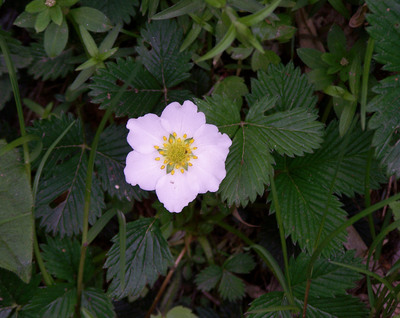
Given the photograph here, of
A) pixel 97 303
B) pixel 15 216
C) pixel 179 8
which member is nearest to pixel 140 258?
pixel 97 303

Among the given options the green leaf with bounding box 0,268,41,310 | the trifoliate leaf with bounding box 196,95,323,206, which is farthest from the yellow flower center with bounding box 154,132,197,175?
the green leaf with bounding box 0,268,41,310

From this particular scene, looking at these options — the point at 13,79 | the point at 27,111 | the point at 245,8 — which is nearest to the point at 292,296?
the point at 245,8

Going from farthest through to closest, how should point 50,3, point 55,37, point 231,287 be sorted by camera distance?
1. point 231,287
2. point 55,37
3. point 50,3

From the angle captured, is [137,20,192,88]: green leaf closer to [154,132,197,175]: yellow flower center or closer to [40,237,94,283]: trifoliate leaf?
[154,132,197,175]: yellow flower center

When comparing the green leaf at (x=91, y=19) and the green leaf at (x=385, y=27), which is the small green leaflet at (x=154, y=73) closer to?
the green leaf at (x=91, y=19)

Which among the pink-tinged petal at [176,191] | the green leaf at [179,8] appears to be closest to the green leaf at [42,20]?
the green leaf at [179,8]

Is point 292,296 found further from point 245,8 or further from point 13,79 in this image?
point 13,79

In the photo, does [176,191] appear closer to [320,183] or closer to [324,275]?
[320,183]
